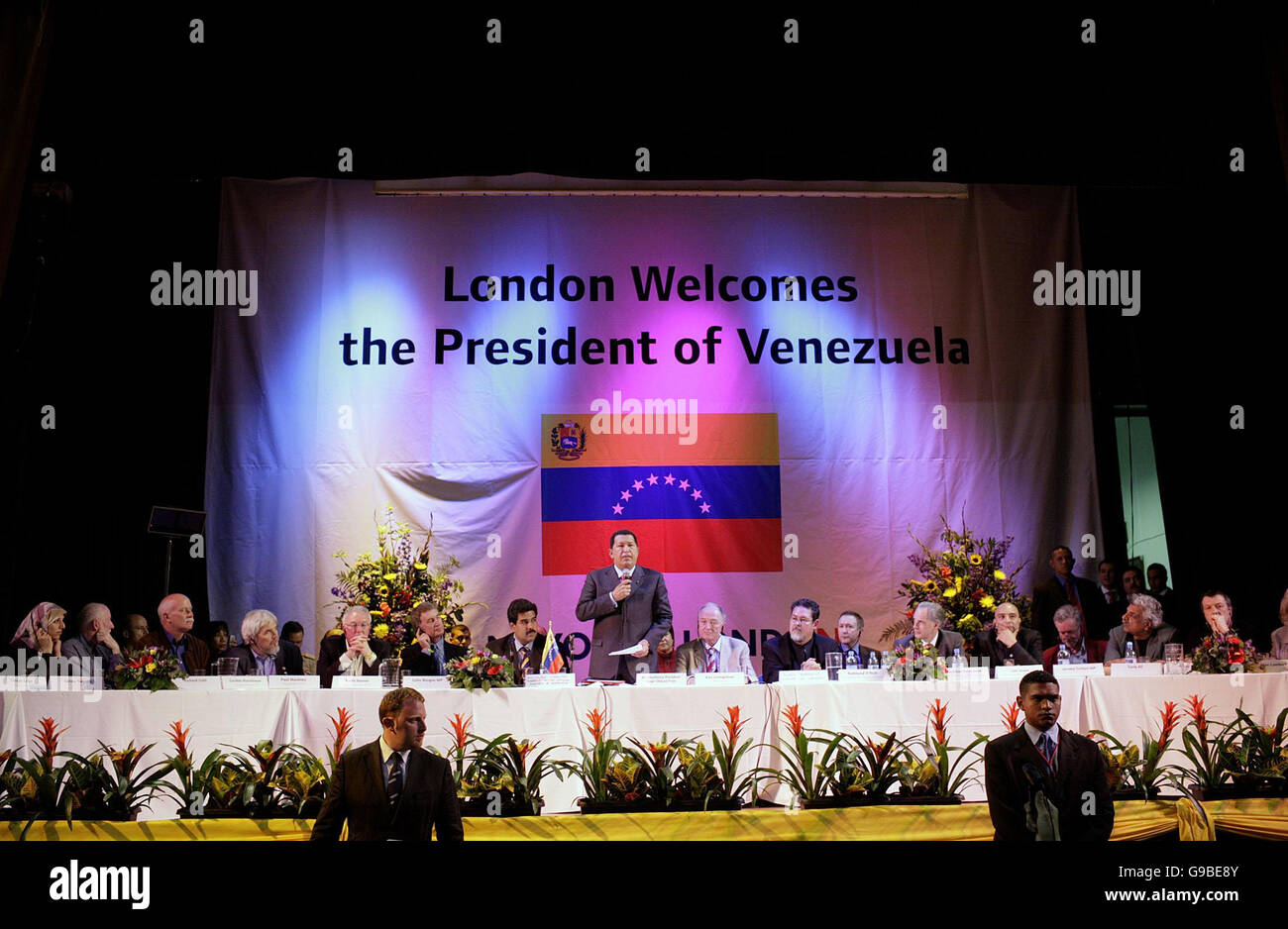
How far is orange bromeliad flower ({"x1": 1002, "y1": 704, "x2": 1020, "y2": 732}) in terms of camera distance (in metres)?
4.24

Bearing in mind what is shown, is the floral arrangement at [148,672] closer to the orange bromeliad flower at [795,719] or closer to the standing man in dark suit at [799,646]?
the orange bromeliad flower at [795,719]

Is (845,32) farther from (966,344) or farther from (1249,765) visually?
(1249,765)

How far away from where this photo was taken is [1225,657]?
4691 mm

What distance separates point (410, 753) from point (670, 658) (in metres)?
2.77

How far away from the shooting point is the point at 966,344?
7.57 meters

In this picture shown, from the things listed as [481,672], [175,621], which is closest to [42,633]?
[175,621]

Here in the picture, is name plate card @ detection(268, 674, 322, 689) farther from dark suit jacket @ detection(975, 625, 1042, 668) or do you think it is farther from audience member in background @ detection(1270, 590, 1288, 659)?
audience member in background @ detection(1270, 590, 1288, 659)

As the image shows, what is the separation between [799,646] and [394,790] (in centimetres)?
294

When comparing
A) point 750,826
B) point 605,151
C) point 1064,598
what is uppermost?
point 605,151

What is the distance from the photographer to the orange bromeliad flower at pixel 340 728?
13.6 ft

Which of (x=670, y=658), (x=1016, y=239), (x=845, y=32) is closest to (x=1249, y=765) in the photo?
(x=670, y=658)

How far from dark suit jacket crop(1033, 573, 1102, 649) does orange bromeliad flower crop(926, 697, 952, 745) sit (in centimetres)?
287

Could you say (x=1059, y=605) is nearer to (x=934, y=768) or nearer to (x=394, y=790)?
(x=934, y=768)
